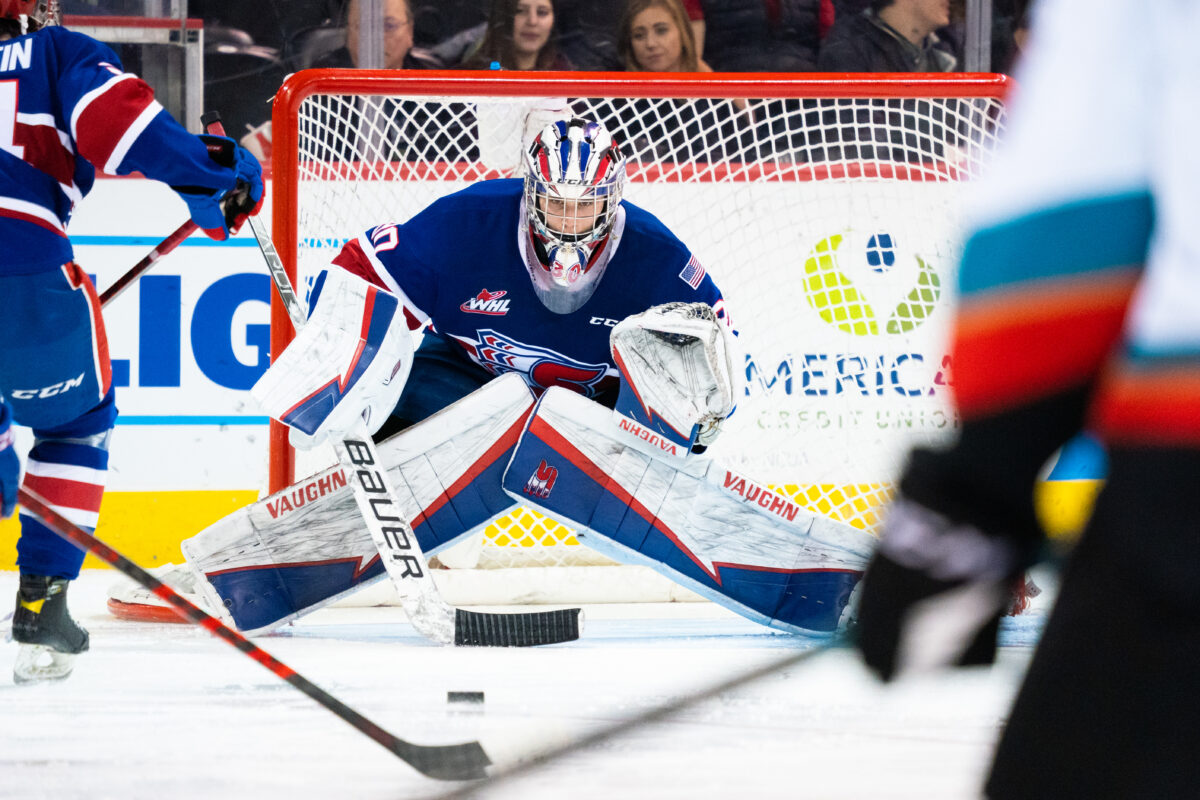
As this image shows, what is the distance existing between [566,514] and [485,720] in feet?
2.12

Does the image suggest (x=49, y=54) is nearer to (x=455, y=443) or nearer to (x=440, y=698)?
(x=455, y=443)

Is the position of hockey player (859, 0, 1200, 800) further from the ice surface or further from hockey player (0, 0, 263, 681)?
hockey player (0, 0, 263, 681)

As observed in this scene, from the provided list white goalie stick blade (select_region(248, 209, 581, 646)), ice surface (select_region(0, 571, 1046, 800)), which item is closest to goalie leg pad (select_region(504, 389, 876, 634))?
ice surface (select_region(0, 571, 1046, 800))

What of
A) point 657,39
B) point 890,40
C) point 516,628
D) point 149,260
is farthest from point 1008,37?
point 149,260

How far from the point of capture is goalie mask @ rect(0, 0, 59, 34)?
6.23 ft

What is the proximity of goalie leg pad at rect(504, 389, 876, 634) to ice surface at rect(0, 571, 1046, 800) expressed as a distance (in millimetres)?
103

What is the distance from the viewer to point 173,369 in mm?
2971

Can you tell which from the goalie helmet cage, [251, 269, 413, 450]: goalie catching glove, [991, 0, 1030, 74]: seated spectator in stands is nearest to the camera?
[251, 269, 413, 450]: goalie catching glove

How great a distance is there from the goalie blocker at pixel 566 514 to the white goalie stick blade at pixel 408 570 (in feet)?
0.36

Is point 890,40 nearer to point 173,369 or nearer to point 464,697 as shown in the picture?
point 173,369

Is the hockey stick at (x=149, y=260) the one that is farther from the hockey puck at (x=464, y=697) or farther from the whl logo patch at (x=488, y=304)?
the hockey puck at (x=464, y=697)

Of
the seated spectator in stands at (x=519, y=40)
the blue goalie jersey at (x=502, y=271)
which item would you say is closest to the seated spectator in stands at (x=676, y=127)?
the blue goalie jersey at (x=502, y=271)

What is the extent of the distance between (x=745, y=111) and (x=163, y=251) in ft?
4.49

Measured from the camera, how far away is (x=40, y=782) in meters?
1.35
